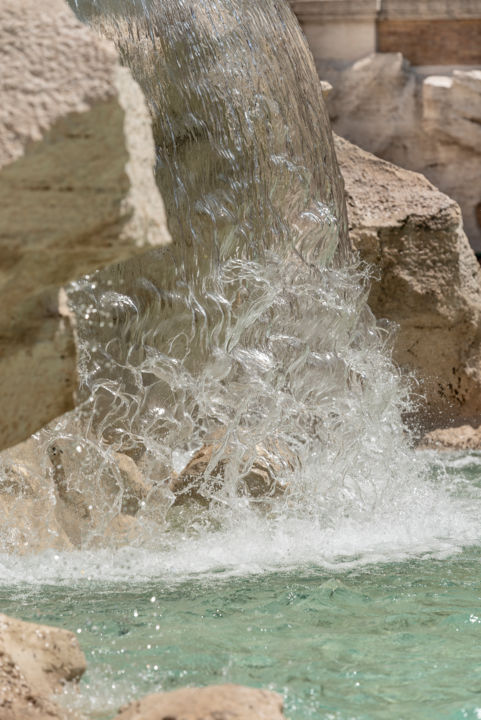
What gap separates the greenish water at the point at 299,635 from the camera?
1.86 m

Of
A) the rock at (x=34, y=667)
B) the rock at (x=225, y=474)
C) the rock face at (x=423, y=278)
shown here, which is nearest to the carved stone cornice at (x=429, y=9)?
the rock face at (x=423, y=278)

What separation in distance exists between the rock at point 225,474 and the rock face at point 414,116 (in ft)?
12.6

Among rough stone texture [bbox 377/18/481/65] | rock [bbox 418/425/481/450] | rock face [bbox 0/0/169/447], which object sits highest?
A: rock face [bbox 0/0/169/447]

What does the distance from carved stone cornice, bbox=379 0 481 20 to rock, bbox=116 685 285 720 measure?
6.19 metres

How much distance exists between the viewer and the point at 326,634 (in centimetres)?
221

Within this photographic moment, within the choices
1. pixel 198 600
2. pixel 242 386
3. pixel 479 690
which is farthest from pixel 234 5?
pixel 479 690

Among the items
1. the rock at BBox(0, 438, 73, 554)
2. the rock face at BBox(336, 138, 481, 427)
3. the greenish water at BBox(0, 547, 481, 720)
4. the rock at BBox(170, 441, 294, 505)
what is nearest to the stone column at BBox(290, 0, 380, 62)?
the rock face at BBox(336, 138, 481, 427)

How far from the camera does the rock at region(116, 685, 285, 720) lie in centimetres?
145

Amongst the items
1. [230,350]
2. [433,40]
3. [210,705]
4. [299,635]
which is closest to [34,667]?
[210,705]

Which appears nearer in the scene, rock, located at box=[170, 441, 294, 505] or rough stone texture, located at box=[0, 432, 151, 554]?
rough stone texture, located at box=[0, 432, 151, 554]

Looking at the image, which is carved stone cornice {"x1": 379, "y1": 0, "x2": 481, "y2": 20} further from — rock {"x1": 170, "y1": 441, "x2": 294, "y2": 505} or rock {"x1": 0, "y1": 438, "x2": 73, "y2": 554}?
rock {"x1": 0, "y1": 438, "x2": 73, "y2": 554}

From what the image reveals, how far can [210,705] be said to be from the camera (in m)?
1.47

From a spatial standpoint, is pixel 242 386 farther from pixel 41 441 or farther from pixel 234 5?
pixel 234 5

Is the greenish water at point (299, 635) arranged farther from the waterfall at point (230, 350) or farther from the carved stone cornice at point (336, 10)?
the carved stone cornice at point (336, 10)
